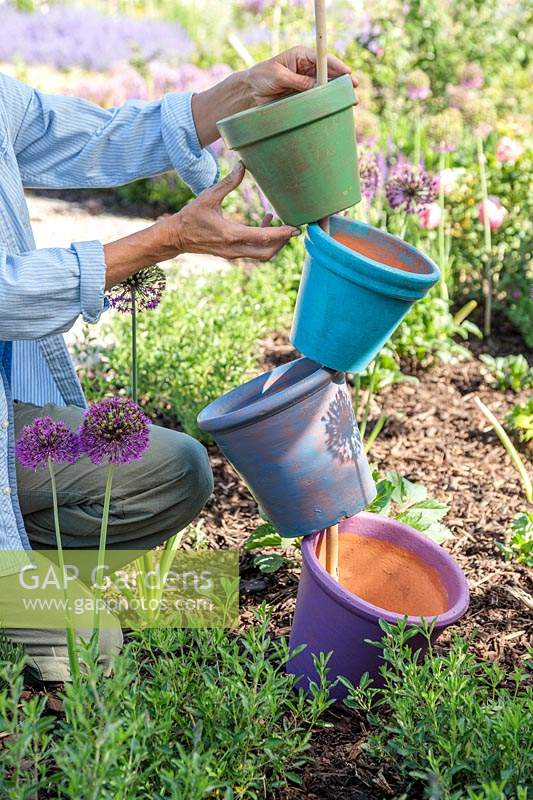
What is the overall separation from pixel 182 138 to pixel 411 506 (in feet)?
3.41

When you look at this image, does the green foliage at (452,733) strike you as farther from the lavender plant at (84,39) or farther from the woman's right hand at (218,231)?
the lavender plant at (84,39)

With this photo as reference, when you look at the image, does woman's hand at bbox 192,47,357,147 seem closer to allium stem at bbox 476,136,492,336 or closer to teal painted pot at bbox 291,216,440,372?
teal painted pot at bbox 291,216,440,372

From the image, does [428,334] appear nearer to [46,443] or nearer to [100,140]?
[100,140]

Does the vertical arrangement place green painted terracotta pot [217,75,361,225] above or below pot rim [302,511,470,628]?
above

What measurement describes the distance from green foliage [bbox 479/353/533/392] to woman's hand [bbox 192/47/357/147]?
1640mm

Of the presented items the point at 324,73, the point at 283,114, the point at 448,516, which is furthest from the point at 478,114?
the point at 283,114

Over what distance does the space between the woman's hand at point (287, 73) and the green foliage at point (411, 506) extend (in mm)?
946

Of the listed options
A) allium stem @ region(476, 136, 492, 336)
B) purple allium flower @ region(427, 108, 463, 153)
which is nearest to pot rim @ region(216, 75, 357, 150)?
allium stem @ region(476, 136, 492, 336)

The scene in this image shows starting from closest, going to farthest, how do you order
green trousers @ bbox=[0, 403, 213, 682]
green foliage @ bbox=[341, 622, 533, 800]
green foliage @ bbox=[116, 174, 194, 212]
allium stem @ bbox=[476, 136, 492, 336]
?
green foliage @ bbox=[341, 622, 533, 800]
green trousers @ bbox=[0, 403, 213, 682]
allium stem @ bbox=[476, 136, 492, 336]
green foliage @ bbox=[116, 174, 194, 212]

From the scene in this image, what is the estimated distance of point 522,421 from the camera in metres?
3.10

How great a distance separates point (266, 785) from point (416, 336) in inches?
88.7

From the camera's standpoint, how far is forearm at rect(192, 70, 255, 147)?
2146 mm

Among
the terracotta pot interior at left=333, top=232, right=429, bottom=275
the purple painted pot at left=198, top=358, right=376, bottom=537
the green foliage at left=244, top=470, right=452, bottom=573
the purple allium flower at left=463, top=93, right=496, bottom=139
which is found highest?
the terracotta pot interior at left=333, top=232, right=429, bottom=275

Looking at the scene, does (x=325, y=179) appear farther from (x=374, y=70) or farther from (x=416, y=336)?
(x=374, y=70)
